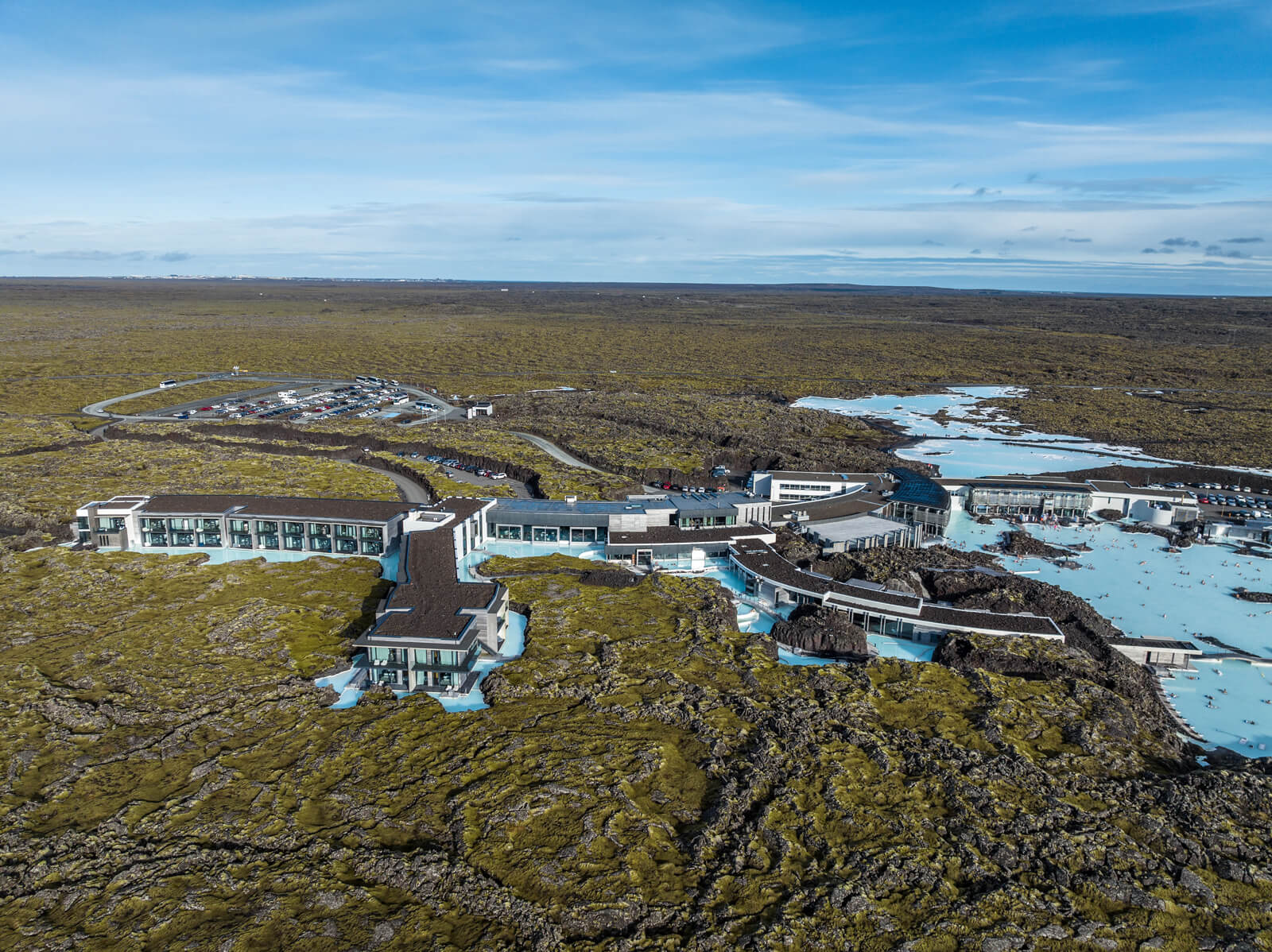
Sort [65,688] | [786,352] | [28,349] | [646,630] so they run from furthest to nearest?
[786,352]
[28,349]
[646,630]
[65,688]

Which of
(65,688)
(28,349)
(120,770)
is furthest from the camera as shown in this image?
(28,349)

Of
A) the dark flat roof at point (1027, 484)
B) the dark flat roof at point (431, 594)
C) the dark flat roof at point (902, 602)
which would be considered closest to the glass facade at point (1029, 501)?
the dark flat roof at point (1027, 484)

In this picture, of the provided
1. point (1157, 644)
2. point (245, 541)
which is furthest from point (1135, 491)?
point (245, 541)

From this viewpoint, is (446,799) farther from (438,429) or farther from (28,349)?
(28,349)

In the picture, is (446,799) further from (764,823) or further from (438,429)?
(438,429)

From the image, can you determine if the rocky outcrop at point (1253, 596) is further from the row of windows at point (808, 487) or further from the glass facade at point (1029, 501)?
the row of windows at point (808, 487)

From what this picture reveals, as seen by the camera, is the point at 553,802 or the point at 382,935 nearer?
the point at 382,935

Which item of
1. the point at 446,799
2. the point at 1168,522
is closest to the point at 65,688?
the point at 446,799
